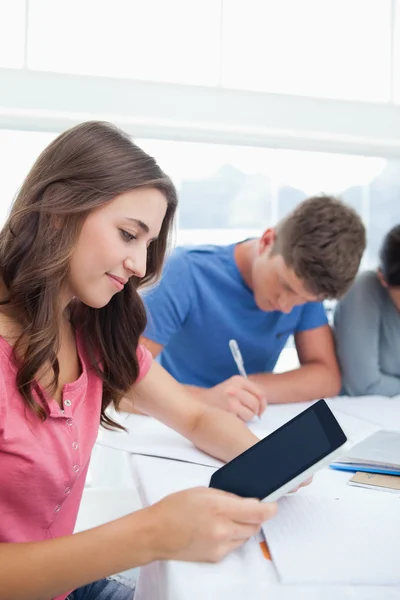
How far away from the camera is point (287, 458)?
66 centimetres

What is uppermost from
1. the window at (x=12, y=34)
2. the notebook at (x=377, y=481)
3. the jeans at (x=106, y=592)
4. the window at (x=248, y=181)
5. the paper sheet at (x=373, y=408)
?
the window at (x=12, y=34)

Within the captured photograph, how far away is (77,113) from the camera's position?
2010 millimetres

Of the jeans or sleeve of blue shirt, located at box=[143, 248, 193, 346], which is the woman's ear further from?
the jeans

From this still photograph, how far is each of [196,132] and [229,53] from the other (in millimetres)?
327

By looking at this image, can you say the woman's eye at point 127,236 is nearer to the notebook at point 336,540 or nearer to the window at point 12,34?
the notebook at point 336,540

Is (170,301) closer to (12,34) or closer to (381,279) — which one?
(381,279)

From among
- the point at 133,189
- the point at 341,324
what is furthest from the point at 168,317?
the point at 133,189

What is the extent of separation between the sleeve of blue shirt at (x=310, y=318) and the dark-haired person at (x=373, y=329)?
7 centimetres

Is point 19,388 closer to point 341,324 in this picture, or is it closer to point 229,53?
point 341,324

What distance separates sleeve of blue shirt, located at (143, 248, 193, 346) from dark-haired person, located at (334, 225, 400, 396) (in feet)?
1.57

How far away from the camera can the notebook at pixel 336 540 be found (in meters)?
0.60

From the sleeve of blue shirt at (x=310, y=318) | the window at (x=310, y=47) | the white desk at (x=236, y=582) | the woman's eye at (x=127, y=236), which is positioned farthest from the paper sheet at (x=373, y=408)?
the window at (x=310, y=47)

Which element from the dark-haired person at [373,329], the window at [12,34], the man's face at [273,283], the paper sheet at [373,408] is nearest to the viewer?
the paper sheet at [373,408]

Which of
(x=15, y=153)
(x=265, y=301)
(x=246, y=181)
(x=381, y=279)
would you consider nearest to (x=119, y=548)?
(x=265, y=301)
